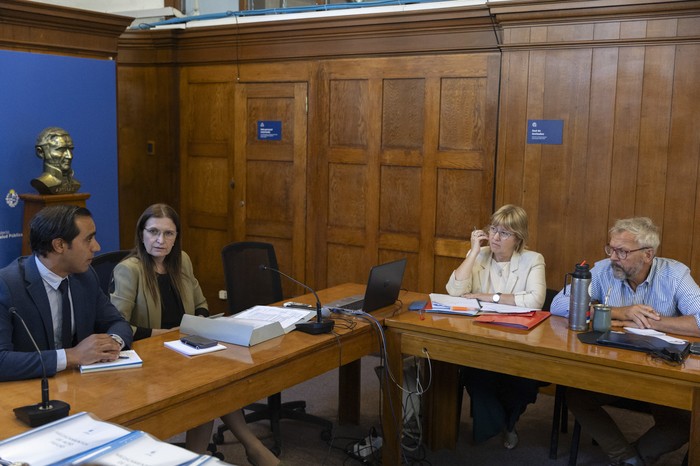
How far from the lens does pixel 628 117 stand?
435cm

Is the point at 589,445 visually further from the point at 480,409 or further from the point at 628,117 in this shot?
the point at 628,117

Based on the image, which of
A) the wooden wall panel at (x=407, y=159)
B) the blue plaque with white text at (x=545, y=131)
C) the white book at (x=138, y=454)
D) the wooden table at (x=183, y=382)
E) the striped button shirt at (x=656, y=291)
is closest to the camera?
the white book at (x=138, y=454)

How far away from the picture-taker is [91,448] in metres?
1.73

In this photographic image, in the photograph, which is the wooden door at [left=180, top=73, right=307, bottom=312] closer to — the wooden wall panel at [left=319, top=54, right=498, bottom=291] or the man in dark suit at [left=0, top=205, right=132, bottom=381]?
the wooden wall panel at [left=319, top=54, right=498, bottom=291]

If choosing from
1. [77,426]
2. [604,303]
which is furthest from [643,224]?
[77,426]

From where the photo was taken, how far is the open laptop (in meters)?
3.46

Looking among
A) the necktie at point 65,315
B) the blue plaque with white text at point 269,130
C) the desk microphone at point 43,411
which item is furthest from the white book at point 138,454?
the blue plaque with white text at point 269,130

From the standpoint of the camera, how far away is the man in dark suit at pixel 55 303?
8.23ft

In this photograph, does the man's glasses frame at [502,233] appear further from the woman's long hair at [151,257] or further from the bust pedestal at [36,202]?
the bust pedestal at [36,202]

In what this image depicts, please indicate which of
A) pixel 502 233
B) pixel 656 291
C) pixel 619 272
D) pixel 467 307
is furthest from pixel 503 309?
pixel 656 291

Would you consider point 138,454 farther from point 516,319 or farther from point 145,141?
point 145,141

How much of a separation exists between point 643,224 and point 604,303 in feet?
1.35

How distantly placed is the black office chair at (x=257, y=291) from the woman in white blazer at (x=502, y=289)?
2.60 feet

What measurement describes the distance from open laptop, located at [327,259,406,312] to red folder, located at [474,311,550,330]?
0.44 meters
